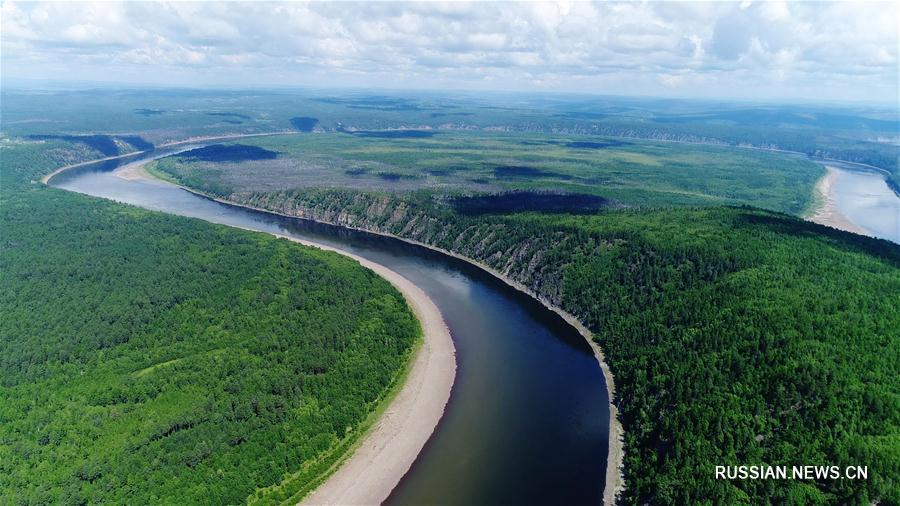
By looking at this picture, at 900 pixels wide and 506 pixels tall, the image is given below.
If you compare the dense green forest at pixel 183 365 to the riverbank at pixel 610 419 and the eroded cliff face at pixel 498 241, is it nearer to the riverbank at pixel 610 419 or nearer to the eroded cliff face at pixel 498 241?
the riverbank at pixel 610 419

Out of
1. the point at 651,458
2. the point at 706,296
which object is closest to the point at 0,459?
the point at 651,458

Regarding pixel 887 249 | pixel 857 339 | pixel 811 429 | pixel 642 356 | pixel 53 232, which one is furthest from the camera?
pixel 53 232

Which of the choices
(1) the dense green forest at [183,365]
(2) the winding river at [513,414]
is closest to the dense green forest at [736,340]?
(2) the winding river at [513,414]

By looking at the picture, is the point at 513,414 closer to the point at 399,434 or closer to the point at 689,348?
the point at 399,434

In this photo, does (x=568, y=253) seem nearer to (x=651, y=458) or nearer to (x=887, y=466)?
(x=651, y=458)

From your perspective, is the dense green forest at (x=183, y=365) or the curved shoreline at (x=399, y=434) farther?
the curved shoreline at (x=399, y=434)

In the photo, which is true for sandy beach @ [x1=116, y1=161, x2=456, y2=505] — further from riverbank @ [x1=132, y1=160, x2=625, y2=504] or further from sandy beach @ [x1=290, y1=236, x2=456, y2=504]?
riverbank @ [x1=132, y1=160, x2=625, y2=504]

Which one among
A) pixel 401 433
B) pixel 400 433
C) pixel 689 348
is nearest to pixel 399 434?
pixel 400 433
